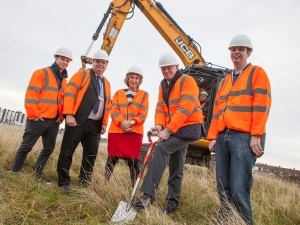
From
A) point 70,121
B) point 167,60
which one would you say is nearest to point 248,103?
point 167,60

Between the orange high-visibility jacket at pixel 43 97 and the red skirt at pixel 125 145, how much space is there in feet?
3.26

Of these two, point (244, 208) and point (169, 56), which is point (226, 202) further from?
point (169, 56)

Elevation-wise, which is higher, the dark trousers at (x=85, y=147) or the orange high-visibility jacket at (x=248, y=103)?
the orange high-visibility jacket at (x=248, y=103)

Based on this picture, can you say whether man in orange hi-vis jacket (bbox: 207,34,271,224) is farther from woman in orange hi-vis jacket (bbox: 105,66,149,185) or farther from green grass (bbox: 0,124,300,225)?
woman in orange hi-vis jacket (bbox: 105,66,149,185)

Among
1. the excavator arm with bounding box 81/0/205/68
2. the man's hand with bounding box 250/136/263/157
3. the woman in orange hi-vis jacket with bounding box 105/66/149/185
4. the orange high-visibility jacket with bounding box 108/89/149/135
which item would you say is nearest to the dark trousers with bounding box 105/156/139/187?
the woman in orange hi-vis jacket with bounding box 105/66/149/185

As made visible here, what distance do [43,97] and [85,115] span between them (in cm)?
81

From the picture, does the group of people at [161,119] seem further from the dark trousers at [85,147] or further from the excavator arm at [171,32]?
the excavator arm at [171,32]

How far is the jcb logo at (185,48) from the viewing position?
9.62m

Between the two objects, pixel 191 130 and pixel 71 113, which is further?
pixel 71 113

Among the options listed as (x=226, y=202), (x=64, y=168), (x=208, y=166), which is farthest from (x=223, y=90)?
(x=208, y=166)

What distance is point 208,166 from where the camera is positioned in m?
8.70

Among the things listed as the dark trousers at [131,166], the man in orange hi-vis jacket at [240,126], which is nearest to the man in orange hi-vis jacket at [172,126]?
the man in orange hi-vis jacket at [240,126]

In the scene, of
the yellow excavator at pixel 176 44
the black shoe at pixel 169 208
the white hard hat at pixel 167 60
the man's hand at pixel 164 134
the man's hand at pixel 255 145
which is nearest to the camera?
the man's hand at pixel 255 145

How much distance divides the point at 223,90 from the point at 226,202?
4.02 ft
